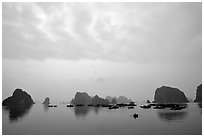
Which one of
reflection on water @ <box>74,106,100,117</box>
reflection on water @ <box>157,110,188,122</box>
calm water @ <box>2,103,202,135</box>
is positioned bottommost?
reflection on water @ <box>74,106,100,117</box>

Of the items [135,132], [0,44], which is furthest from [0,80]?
[135,132]

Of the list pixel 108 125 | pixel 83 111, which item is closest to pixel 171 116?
pixel 108 125

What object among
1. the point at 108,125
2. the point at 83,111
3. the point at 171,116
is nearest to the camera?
the point at 108,125

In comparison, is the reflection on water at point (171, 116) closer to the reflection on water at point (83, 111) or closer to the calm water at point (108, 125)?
the calm water at point (108, 125)

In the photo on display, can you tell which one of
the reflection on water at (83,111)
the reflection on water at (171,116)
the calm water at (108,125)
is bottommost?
the reflection on water at (83,111)

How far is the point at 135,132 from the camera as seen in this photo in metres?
43.0

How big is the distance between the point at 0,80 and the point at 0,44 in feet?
18.1

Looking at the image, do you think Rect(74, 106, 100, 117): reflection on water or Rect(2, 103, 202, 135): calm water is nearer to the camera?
Rect(2, 103, 202, 135): calm water

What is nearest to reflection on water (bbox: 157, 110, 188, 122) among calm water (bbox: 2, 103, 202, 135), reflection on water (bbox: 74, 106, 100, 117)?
calm water (bbox: 2, 103, 202, 135)

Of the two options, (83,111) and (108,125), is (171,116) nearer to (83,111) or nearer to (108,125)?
(108,125)

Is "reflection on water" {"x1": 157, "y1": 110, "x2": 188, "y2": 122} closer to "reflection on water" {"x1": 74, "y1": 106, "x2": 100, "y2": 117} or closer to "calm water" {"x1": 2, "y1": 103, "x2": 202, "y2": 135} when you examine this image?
"calm water" {"x1": 2, "y1": 103, "x2": 202, "y2": 135}

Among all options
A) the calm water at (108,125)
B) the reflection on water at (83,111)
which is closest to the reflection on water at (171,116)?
the calm water at (108,125)

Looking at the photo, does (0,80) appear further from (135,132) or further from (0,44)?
(135,132)

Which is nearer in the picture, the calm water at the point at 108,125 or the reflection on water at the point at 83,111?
the calm water at the point at 108,125
